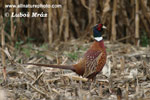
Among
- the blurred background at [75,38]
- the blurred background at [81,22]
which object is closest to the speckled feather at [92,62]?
the blurred background at [75,38]

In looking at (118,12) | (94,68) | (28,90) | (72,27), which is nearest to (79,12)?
(72,27)

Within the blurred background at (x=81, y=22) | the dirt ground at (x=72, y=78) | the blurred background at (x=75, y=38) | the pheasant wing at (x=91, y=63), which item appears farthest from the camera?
the blurred background at (x=81, y=22)

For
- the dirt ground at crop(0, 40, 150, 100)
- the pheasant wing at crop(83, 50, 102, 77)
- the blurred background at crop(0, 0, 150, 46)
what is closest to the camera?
the dirt ground at crop(0, 40, 150, 100)

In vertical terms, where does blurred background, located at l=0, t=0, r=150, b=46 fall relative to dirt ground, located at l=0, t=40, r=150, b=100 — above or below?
above

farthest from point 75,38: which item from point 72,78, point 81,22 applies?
point 72,78

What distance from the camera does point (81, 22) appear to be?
695 centimetres

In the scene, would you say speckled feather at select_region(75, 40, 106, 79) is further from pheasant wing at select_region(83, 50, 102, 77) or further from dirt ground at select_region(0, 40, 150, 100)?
dirt ground at select_region(0, 40, 150, 100)

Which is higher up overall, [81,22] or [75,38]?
[81,22]

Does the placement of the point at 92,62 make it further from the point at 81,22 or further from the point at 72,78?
the point at 81,22

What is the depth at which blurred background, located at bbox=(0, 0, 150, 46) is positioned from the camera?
6.21 metres

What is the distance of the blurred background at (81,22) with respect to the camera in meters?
6.21

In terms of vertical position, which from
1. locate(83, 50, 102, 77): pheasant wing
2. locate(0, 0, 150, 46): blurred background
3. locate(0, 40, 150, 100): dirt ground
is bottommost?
locate(0, 40, 150, 100): dirt ground

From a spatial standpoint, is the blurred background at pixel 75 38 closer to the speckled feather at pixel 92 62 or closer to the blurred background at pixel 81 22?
the blurred background at pixel 81 22

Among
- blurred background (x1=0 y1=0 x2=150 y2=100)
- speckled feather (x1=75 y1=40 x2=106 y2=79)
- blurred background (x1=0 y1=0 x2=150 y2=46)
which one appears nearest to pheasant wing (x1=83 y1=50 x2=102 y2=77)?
speckled feather (x1=75 y1=40 x2=106 y2=79)
